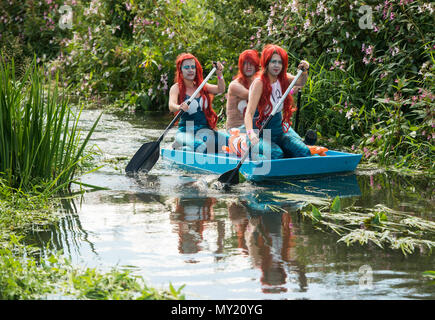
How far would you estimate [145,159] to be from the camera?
7.95 m

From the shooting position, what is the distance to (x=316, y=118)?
964 centimetres

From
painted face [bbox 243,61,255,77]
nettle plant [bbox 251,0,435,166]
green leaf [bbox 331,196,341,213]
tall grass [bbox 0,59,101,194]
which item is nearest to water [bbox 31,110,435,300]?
green leaf [bbox 331,196,341,213]

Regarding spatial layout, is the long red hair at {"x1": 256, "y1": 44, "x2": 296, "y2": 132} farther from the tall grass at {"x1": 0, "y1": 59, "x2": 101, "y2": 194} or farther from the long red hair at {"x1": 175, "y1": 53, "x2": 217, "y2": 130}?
the tall grass at {"x1": 0, "y1": 59, "x2": 101, "y2": 194}

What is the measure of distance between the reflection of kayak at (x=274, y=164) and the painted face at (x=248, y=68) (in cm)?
102

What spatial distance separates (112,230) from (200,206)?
45.2 inches

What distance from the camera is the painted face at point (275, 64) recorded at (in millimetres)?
7453

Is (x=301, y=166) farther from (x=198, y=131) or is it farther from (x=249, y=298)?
(x=249, y=298)

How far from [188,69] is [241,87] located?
2.25 ft

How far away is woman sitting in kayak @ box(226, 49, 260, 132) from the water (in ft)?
3.76

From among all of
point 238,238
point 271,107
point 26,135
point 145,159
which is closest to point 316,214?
point 238,238

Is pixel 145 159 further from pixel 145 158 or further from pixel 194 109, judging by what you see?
pixel 194 109

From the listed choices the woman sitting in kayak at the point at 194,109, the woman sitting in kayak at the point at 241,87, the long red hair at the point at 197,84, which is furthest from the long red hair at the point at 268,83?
the long red hair at the point at 197,84

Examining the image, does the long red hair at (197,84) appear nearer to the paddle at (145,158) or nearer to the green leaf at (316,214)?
the paddle at (145,158)

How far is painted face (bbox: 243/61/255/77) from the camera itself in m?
8.44
